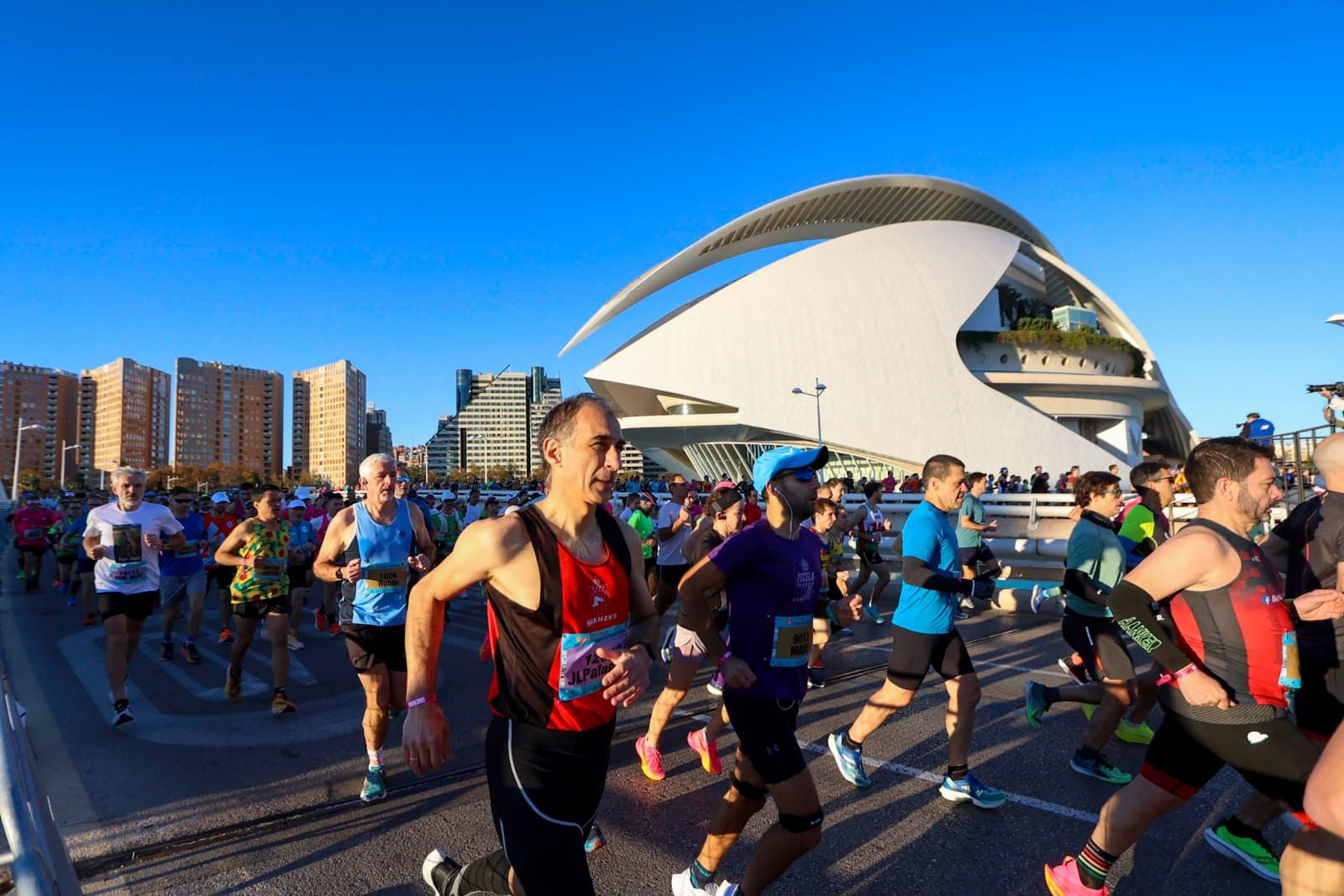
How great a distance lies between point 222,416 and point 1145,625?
138152 millimetres

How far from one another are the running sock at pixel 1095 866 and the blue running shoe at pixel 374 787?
3290mm

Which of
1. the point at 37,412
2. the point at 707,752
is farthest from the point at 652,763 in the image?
the point at 37,412

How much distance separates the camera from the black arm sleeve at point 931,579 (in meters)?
3.68

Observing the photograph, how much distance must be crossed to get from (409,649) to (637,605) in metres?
0.68

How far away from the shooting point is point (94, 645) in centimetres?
776

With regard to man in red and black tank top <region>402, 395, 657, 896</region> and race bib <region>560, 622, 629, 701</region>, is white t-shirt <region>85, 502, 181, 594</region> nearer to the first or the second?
man in red and black tank top <region>402, 395, 657, 896</region>

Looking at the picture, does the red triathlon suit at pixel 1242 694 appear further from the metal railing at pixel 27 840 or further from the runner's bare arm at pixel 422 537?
the runner's bare arm at pixel 422 537

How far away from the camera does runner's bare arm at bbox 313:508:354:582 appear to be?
4219 mm

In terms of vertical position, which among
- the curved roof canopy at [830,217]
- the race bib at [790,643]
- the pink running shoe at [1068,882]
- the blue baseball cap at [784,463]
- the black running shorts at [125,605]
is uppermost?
the curved roof canopy at [830,217]

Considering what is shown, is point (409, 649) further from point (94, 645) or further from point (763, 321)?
point (763, 321)

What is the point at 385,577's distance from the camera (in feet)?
13.6

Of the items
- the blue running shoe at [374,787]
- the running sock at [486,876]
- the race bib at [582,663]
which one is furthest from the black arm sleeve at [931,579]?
the blue running shoe at [374,787]

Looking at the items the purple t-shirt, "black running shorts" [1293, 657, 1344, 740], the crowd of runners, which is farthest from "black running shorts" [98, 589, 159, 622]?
"black running shorts" [1293, 657, 1344, 740]

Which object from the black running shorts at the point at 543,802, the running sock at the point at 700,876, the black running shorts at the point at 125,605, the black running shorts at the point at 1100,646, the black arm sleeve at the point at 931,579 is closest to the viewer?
the black running shorts at the point at 543,802
